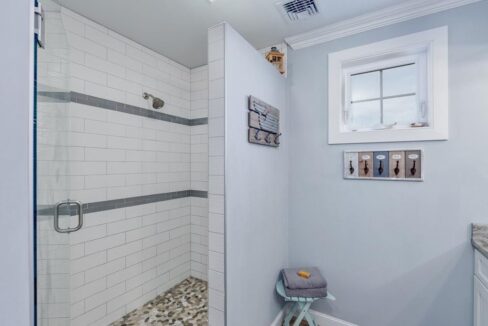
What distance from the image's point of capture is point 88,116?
176 centimetres

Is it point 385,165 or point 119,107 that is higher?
point 119,107

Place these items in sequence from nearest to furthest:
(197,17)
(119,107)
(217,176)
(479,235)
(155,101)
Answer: (217,176) → (479,235) → (197,17) → (119,107) → (155,101)

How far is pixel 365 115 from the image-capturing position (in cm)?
188

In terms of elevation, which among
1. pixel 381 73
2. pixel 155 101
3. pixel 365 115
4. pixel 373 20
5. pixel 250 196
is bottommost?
pixel 250 196

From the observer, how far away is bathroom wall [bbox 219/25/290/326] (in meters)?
1.28

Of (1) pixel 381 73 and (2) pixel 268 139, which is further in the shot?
(1) pixel 381 73

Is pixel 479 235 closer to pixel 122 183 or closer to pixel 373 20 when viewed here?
pixel 373 20

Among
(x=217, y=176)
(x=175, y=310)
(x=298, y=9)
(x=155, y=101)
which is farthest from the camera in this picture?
(x=155, y=101)

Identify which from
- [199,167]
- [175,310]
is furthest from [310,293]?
[199,167]

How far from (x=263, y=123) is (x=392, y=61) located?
1173 millimetres

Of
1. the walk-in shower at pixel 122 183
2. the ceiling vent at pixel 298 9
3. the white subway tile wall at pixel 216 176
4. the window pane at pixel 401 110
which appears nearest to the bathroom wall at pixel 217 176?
the white subway tile wall at pixel 216 176

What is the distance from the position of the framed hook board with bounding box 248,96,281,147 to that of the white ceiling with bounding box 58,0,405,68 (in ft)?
2.29

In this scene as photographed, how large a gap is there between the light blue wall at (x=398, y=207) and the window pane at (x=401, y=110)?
8.9 inches

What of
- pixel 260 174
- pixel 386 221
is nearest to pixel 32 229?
pixel 260 174
